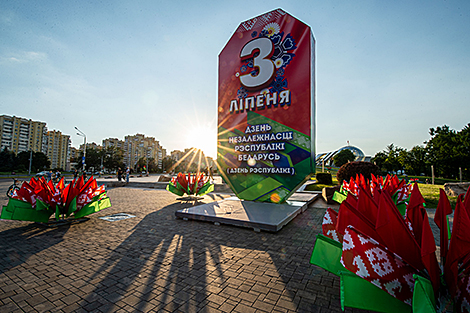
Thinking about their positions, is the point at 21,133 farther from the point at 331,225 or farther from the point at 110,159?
the point at 331,225

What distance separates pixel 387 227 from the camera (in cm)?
182

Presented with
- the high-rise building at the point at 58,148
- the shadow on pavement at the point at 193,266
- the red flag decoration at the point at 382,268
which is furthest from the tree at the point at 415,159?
the high-rise building at the point at 58,148

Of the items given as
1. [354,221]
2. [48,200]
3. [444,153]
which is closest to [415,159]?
[444,153]

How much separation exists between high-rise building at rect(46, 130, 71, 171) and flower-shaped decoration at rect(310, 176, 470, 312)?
119524mm

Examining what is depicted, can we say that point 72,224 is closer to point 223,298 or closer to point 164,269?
point 164,269

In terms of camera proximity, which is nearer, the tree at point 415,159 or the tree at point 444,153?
the tree at point 444,153

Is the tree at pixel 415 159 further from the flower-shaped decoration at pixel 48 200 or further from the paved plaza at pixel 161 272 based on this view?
the flower-shaped decoration at pixel 48 200

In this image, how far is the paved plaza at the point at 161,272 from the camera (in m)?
2.75

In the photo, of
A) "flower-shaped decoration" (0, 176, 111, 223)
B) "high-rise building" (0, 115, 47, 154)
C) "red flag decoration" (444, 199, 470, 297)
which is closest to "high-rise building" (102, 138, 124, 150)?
"high-rise building" (0, 115, 47, 154)

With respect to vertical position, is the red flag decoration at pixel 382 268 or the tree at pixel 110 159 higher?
the tree at pixel 110 159

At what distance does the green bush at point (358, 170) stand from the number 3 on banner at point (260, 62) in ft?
31.4

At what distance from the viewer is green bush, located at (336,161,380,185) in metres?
15.0

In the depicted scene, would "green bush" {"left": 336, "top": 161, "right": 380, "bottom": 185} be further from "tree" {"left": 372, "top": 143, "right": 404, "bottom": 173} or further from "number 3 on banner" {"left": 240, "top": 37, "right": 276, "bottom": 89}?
"tree" {"left": 372, "top": 143, "right": 404, "bottom": 173}

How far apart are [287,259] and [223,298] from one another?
167cm
